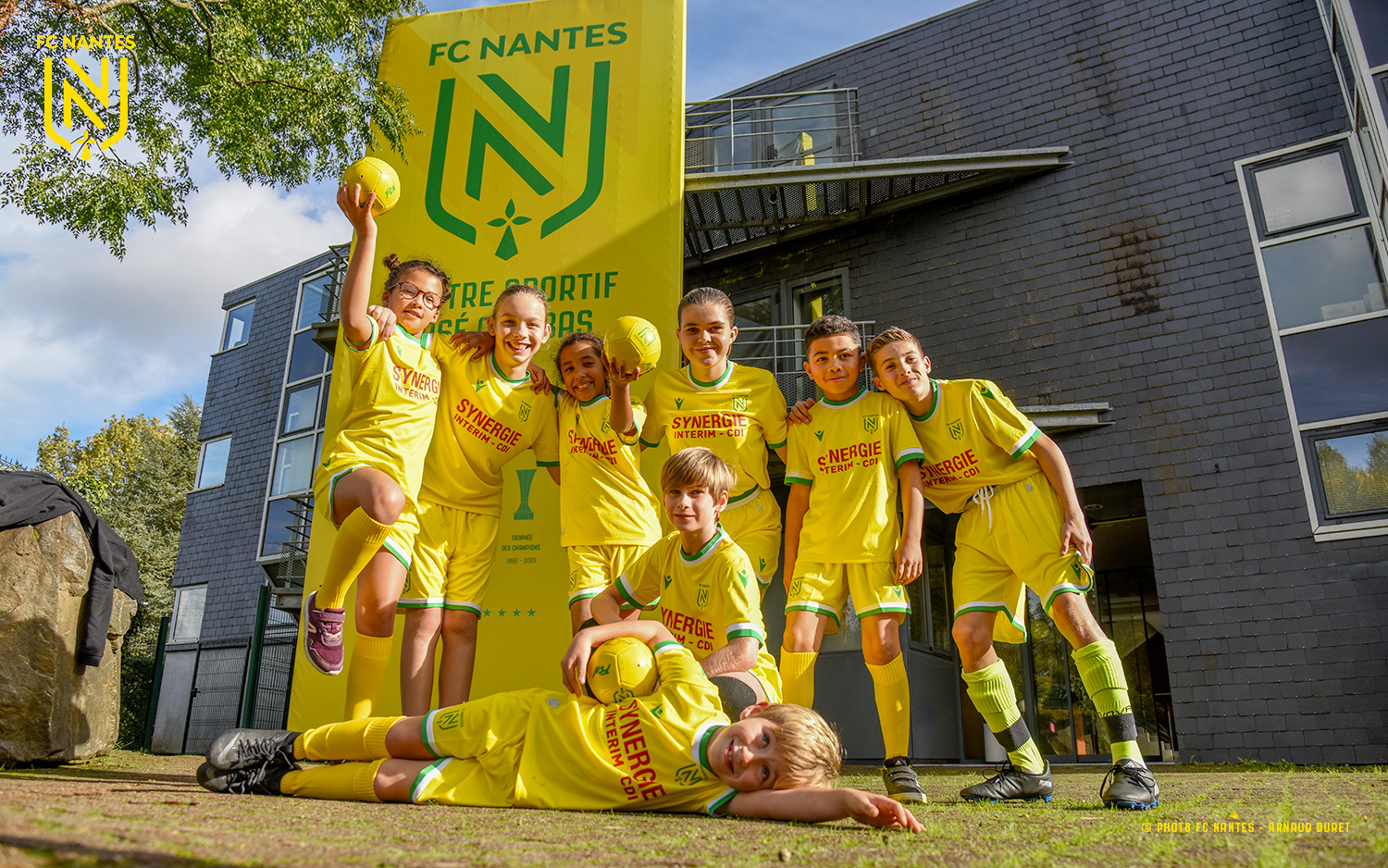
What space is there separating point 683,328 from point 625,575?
1398mm

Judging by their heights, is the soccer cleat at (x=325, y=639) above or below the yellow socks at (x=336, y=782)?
above

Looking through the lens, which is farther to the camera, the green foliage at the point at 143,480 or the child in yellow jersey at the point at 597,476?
the green foliage at the point at 143,480

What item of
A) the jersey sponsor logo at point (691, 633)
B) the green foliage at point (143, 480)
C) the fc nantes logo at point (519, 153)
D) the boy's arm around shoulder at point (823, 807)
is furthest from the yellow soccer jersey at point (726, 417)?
the green foliage at point (143, 480)

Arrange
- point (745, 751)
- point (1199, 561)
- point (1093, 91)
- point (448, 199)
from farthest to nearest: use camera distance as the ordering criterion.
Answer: point (1093, 91) → point (1199, 561) → point (448, 199) → point (745, 751)

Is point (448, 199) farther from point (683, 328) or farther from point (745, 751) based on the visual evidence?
point (745, 751)

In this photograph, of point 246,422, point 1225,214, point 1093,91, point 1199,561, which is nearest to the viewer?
point 1199,561

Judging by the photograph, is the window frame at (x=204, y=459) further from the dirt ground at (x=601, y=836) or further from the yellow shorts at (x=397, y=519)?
the dirt ground at (x=601, y=836)

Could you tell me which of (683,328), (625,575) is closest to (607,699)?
(625,575)

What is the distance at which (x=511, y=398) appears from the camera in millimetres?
4121

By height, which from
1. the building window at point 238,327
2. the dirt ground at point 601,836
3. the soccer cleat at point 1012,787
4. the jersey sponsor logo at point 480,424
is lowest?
the soccer cleat at point 1012,787

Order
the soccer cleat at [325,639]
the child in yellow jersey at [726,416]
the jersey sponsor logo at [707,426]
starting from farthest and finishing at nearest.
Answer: the jersey sponsor logo at [707,426] → the child in yellow jersey at [726,416] → the soccer cleat at [325,639]

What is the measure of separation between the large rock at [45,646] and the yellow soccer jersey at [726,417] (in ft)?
11.5

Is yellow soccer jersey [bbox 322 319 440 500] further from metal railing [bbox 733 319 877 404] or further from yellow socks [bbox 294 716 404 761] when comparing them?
metal railing [bbox 733 319 877 404]

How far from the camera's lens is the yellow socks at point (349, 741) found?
2.73 meters
